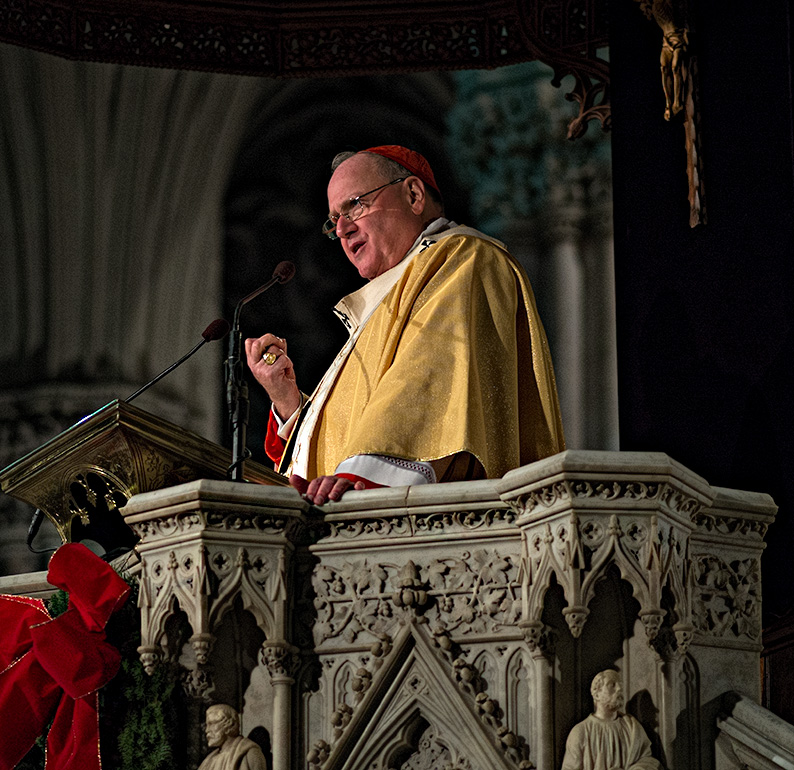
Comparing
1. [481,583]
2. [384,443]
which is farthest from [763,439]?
[481,583]

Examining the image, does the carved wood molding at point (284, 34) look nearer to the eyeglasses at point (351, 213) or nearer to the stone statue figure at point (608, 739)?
the eyeglasses at point (351, 213)

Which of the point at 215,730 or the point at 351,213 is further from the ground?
the point at 351,213

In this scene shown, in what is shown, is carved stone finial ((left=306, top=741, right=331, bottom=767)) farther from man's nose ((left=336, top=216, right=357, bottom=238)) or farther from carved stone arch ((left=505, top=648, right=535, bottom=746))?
man's nose ((left=336, top=216, right=357, bottom=238))

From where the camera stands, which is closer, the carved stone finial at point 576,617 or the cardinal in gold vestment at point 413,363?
the carved stone finial at point 576,617

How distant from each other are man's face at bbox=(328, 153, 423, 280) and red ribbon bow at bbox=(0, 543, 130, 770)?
67.1 inches

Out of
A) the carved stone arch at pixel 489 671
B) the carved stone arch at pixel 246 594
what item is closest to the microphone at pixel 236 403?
the carved stone arch at pixel 246 594

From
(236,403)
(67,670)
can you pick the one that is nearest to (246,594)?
(67,670)

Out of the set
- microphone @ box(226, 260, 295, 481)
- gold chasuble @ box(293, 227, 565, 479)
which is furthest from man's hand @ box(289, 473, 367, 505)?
gold chasuble @ box(293, 227, 565, 479)

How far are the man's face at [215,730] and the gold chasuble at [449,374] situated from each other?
2.82ft

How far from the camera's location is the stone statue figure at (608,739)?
3.64m

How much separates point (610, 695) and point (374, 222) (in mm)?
2207

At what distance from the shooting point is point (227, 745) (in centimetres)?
388

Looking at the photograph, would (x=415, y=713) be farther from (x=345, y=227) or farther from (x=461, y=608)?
(x=345, y=227)

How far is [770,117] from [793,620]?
68.5 inches
